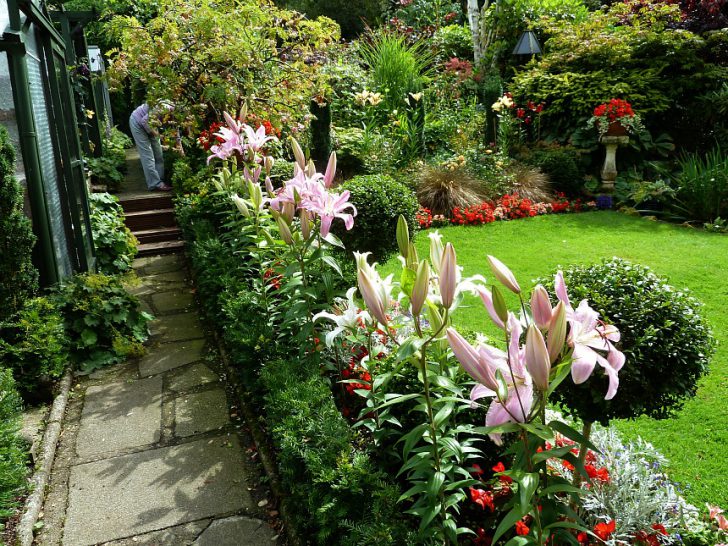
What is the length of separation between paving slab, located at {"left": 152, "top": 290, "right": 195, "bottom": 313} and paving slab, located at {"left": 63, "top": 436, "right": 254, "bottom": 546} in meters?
2.44

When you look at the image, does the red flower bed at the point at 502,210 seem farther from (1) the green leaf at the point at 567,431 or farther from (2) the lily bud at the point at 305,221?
(1) the green leaf at the point at 567,431

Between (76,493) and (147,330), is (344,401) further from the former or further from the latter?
(147,330)

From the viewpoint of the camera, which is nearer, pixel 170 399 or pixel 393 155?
pixel 170 399

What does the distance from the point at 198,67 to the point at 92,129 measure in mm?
4498

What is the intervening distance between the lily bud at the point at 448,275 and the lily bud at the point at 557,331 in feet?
1.15

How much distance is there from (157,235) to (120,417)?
4430mm

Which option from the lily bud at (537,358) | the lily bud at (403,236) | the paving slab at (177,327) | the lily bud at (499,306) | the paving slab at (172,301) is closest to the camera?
the lily bud at (537,358)

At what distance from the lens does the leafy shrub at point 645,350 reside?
2.15 m

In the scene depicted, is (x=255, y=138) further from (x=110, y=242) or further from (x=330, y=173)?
(x=110, y=242)

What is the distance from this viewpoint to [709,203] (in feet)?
23.9

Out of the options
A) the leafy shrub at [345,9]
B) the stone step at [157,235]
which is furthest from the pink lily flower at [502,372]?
the leafy shrub at [345,9]

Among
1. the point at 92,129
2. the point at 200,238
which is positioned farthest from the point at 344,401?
the point at 92,129

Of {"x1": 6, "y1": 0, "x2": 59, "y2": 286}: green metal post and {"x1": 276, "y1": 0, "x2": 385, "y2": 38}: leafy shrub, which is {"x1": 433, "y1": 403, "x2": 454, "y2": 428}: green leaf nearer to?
{"x1": 6, "y1": 0, "x2": 59, "y2": 286}: green metal post

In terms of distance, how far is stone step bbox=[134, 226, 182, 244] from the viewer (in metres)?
7.67
